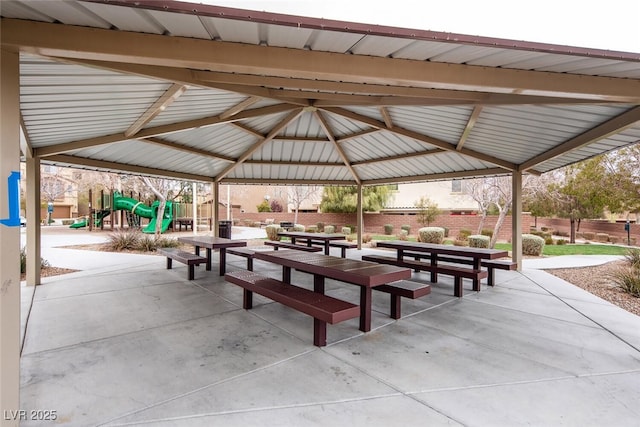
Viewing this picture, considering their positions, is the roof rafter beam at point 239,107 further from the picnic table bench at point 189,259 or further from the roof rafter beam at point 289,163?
the roof rafter beam at point 289,163

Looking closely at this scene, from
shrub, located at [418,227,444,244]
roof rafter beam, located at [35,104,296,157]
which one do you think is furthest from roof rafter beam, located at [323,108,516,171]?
shrub, located at [418,227,444,244]

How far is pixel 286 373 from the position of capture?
301 cm

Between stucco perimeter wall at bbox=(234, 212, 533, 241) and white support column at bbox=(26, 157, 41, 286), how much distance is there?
19000mm

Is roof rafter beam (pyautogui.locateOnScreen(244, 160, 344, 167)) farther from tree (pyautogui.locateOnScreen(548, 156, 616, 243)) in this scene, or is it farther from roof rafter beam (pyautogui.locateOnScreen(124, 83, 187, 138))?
tree (pyautogui.locateOnScreen(548, 156, 616, 243))

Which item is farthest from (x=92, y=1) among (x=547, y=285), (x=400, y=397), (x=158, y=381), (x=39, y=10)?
(x=547, y=285)

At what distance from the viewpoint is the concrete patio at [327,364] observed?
7.98 ft

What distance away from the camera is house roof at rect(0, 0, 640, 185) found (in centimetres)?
230

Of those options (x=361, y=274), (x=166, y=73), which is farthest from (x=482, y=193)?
(x=166, y=73)

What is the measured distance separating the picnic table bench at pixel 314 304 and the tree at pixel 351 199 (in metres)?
20.1

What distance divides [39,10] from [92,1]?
0.54 metres

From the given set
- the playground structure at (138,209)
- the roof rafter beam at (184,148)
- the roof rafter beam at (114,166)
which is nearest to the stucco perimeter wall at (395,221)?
the playground structure at (138,209)

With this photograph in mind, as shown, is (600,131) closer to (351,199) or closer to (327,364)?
(327,364)

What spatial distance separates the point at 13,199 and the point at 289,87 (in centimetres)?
268

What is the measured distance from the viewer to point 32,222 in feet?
21.2
